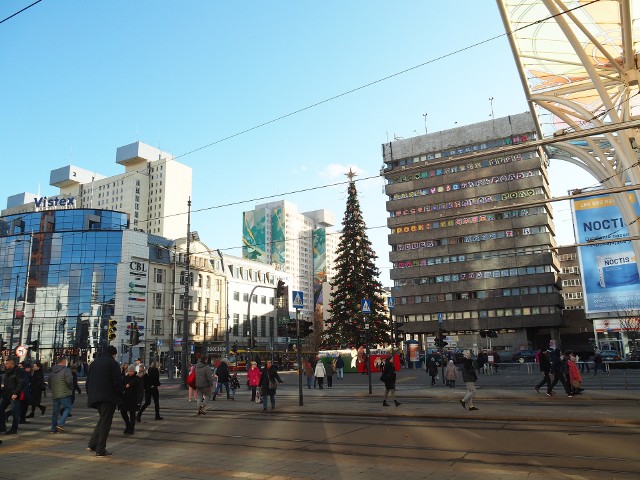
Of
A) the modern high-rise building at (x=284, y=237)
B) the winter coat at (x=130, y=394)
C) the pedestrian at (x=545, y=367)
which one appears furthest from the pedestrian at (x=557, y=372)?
the modern high-rise building at (x=284, y=237)

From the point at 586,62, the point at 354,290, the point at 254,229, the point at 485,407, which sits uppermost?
the point at 254,229

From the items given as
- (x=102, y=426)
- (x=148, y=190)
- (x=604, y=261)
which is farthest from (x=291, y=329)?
(x=148, y=190)

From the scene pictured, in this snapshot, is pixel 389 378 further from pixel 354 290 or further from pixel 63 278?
pixel 63 278

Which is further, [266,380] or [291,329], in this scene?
[291,329]

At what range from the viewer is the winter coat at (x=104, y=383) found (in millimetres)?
8875

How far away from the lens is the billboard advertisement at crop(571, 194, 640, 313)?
159 feet

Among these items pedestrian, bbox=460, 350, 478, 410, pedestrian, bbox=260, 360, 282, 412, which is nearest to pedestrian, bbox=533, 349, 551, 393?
pedestrian, bbox=460, 350, 478, 410

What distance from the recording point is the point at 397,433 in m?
11.3

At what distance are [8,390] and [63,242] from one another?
→ 200 ft

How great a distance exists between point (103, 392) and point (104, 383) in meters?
0.16

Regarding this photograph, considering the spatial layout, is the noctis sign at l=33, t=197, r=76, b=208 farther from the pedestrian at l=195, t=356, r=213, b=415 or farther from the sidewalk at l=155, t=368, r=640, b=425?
the pedestrian at l=195, t=356, r=213, b=415

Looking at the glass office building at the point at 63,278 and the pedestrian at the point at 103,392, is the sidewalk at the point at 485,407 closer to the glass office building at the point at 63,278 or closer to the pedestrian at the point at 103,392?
the pedestrian at the point at 103,392

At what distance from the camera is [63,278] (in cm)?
6544

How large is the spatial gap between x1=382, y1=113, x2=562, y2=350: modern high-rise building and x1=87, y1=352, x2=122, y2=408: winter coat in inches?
2546
